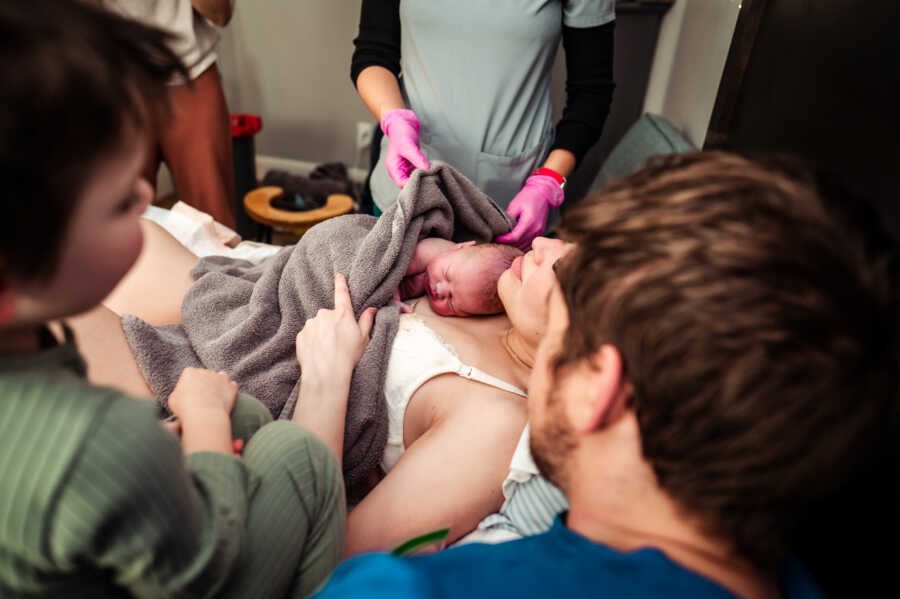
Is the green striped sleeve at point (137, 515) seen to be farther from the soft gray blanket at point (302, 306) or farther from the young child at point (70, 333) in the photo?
the soft gray blanket at point (302, 306)

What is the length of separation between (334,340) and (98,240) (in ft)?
2.36

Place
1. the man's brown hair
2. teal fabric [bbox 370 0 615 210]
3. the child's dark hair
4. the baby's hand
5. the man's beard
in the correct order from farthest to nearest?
teal fabric [bbox 370 0 615 210]
the baby's hand
the man's beard
the man's brown hair
the child's dark hair

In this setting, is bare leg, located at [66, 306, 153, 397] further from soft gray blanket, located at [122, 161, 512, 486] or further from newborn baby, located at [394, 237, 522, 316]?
newborn baby, located at [394, 237, 522, 316]

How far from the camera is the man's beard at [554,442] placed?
0.70m

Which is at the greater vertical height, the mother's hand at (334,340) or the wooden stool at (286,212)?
the mother's hand at (334,340)

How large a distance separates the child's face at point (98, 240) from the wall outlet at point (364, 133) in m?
3.02

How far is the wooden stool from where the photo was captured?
261cm

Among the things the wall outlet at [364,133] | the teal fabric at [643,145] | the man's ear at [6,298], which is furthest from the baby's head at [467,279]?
the wall outlet at [364,133]

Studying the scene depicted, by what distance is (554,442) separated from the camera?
0.72m

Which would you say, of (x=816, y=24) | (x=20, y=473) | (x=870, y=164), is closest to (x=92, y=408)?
(x=20, y=473)

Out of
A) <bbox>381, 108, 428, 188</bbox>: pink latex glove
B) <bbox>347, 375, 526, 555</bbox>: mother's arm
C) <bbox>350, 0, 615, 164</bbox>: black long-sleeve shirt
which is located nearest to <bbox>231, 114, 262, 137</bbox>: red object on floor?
<bbox>350, 0, 615, 164</bbox>: black long-sleeve shirt

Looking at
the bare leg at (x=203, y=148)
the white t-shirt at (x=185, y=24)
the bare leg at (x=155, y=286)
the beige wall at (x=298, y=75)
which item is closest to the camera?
the bare leg at (x=155, y=286)

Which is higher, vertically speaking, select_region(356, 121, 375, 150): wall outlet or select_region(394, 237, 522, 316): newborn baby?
select_region(394, 237, 522, 316): newborn baby

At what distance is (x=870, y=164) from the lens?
767mm
